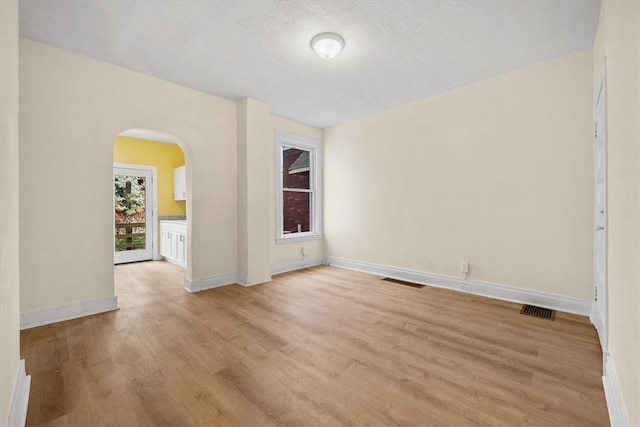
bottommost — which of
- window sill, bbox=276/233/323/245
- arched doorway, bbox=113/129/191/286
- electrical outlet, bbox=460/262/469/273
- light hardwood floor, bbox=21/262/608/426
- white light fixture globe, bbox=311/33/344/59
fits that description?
light hardwood floor, bbox=21/262/608/426

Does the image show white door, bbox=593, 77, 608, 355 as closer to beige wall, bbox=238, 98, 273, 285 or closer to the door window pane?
beige wall, bbox=238, 98, 273, 285

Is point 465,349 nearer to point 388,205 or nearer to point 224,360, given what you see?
point 224,360

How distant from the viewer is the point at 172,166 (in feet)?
20.4

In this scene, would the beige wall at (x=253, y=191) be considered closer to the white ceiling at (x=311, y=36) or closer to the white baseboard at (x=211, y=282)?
the white baseboard at (x=211, y=282)

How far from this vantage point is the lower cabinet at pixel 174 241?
16.6ft

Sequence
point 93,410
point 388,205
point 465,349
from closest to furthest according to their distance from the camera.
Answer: point 93,410 → point 465,349 → point 388,205

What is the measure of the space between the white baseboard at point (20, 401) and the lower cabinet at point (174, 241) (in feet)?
11.2

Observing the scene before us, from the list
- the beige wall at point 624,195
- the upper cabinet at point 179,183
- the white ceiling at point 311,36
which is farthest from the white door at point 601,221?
the upper cabinet at point 179,183

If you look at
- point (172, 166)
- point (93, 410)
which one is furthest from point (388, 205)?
point (172, 166)

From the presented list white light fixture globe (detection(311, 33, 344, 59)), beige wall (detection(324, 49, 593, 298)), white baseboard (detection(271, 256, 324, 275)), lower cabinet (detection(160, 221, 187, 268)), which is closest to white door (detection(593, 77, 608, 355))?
beige wall (detection(324, 49, 593, 298))

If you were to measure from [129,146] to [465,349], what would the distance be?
650 cm

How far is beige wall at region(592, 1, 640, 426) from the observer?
3.60ft

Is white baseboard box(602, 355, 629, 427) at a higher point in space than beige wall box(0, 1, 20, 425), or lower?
lower

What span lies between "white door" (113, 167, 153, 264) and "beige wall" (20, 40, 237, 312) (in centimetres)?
302
